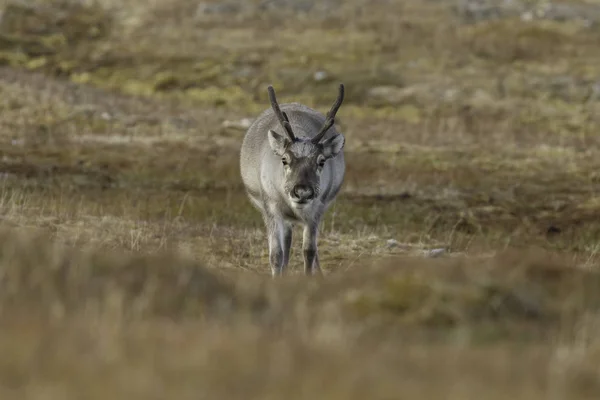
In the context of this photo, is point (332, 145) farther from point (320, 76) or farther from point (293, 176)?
point (320, 76)

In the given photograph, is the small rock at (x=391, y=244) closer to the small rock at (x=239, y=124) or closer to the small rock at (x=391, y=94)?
the small rock at (x=239, y=124)

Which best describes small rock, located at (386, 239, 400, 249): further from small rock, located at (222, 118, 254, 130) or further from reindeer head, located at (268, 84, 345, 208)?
small rock, located at (222, 118, 254, 130)

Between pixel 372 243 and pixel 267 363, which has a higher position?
pixel 267 363

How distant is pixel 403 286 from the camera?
1034 centimetres

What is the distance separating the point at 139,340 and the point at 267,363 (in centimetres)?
97

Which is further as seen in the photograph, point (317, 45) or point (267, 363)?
point (317, 45)

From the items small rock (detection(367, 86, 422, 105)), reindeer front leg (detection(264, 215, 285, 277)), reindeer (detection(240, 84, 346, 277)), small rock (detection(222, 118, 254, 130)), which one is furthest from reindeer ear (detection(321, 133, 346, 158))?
small rock (detection(367, 86, 422, 105))

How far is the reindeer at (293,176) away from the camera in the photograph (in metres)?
16.1

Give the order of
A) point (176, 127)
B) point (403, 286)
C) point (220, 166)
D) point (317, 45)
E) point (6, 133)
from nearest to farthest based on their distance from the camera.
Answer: point (403, 286) < point (220, 166) < point (6, 133) < point (176, 127) < point (317, 45)

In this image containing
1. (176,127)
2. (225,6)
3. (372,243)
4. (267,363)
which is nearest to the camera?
(267,363)

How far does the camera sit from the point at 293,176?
52.6ft

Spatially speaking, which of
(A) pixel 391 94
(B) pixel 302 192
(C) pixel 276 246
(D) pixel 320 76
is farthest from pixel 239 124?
(B) pixel 302 192

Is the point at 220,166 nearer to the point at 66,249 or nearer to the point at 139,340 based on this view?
the point at 66,249

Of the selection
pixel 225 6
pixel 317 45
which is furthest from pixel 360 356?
pixel 225 6
